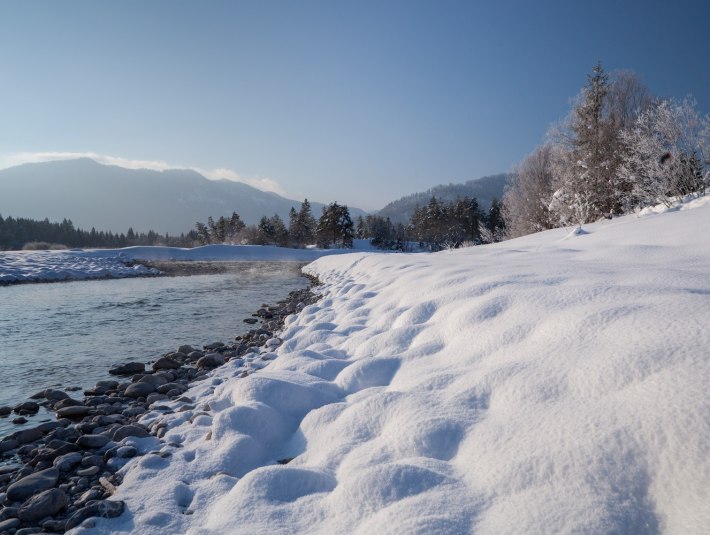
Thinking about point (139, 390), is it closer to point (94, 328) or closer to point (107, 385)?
→ point (107, 385)

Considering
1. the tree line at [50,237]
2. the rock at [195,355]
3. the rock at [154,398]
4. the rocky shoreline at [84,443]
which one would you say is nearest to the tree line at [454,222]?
the tree line at [50,237]

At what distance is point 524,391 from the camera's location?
6.72 ft

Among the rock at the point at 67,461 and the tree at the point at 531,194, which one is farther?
the tree at the point at 531,194

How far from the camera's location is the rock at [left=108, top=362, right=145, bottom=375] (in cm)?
541

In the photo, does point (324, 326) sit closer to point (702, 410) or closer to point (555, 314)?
point (555, 314)

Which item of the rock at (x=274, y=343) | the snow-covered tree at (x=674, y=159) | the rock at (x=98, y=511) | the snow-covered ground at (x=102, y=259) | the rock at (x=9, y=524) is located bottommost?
the rock at (x=9, y=524)

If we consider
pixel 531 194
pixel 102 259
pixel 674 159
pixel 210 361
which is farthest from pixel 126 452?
pixel 102 259

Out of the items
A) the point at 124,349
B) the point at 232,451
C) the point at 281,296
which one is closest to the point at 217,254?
the point at 281,296

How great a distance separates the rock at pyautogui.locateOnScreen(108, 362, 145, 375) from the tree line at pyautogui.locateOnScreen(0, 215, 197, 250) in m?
47.4

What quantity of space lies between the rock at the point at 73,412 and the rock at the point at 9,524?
6.31ft

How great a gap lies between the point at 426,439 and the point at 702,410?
48.0 inches

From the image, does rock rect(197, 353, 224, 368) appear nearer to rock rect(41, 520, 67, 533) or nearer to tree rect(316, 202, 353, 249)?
rock rect(41, 520, 67, 533)

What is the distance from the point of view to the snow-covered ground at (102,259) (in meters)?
19.3

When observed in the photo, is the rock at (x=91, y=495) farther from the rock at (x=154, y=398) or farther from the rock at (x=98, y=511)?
the rock at (x=154, y=398)
